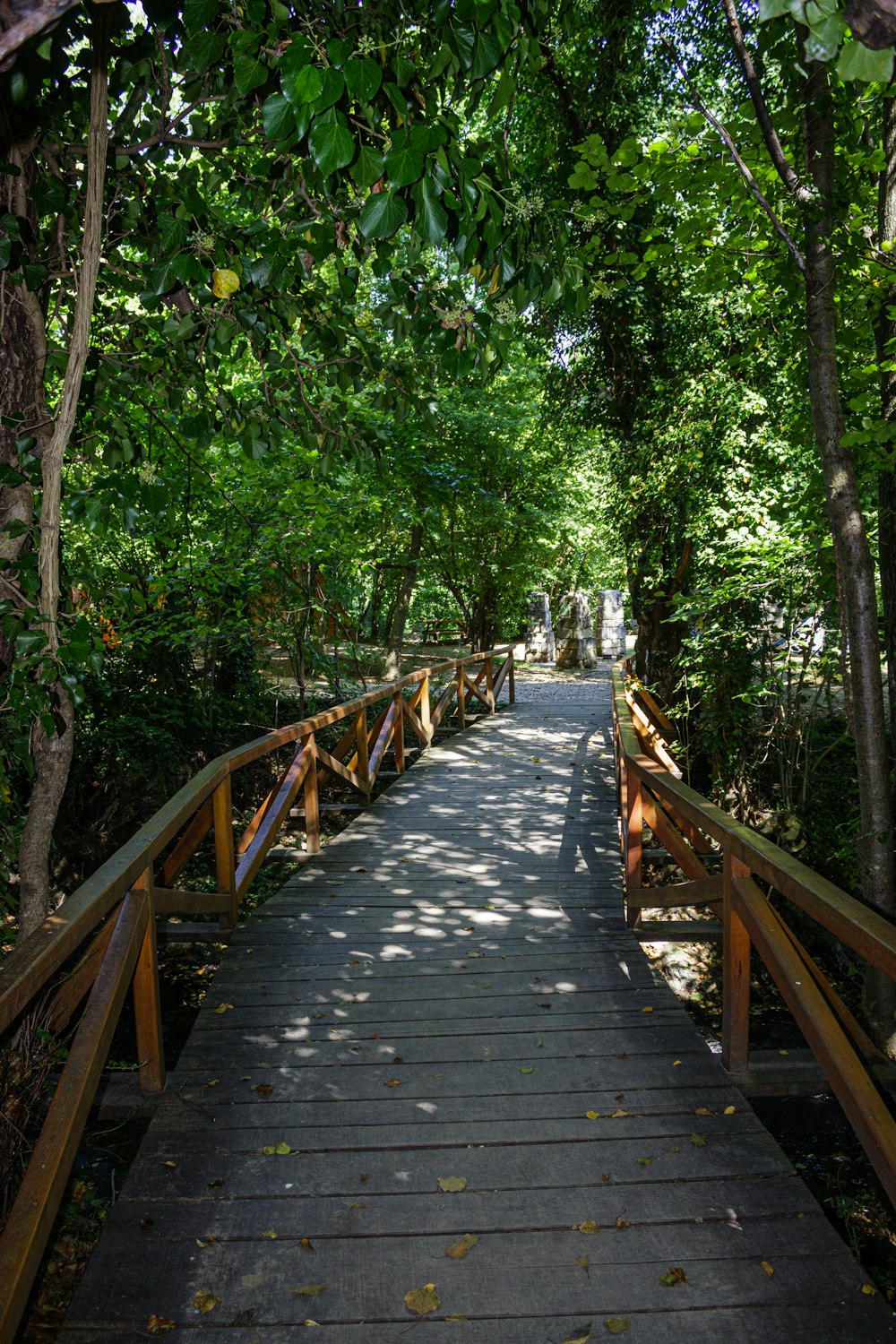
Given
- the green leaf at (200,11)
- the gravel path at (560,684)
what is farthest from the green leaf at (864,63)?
the gravel path at (560,684)

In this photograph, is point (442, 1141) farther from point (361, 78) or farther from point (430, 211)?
point (361, 78)

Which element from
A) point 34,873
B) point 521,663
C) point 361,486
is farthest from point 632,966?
point 521,663

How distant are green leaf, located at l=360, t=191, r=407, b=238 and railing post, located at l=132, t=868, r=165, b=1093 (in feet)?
6.99

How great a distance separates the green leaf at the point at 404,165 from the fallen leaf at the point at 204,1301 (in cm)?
261

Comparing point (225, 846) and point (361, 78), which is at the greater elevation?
point (361, 78)

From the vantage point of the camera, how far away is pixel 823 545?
17.4 ft

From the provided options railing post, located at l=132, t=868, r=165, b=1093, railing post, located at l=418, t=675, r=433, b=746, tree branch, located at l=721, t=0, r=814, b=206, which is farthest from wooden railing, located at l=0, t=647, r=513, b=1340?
railing post, located at l=418, t=675, r=433, b=746

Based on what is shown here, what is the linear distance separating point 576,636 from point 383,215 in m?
20.7

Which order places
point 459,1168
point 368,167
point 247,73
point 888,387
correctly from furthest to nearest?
1. point 888,387
2. point 459,1168
3. point 247,73
4. point 368,167

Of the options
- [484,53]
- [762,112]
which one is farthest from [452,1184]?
[762,112]

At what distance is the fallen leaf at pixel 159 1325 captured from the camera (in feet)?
6.95

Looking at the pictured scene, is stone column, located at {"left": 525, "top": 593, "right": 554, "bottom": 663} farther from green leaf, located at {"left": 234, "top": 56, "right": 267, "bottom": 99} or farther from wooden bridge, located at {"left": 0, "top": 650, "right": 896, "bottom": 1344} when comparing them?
green leaf, located at {"left": 234, "top": 56, "right": 267, "bottom": 99}

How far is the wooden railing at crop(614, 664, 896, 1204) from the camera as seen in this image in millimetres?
2199

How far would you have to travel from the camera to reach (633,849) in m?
4.80
